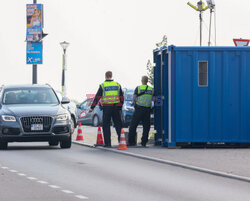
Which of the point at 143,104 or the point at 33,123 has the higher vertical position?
the point at 143,104

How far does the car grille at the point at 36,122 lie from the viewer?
19031mm

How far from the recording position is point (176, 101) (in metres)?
19.6

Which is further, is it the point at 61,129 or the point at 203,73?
the point at 203,73

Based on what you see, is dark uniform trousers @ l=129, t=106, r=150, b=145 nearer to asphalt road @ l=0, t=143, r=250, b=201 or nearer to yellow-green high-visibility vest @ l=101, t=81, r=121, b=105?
yellow-green high-visibility vest @ l=101, t=81, r=121, b=105

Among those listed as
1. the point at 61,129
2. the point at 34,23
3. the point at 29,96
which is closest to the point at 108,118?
the point at 61,129

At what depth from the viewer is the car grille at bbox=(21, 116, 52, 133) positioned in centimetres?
1903

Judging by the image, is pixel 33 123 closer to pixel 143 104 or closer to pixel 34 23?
pixel 143 104

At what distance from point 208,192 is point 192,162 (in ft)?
14.9

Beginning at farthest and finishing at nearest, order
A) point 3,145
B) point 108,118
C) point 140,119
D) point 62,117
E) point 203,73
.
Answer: point 140,119 < point 108,118 < point 203,73 < point 62,117 < point 3,145

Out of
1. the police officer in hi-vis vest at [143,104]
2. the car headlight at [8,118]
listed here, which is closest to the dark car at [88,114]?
the police officer in hi-vis vest at [143,104]

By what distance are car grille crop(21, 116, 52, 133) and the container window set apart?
396cm

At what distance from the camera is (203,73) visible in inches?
773

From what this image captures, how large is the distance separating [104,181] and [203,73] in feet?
26.3

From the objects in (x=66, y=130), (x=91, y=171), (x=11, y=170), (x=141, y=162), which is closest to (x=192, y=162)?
(x=141, y=162)
